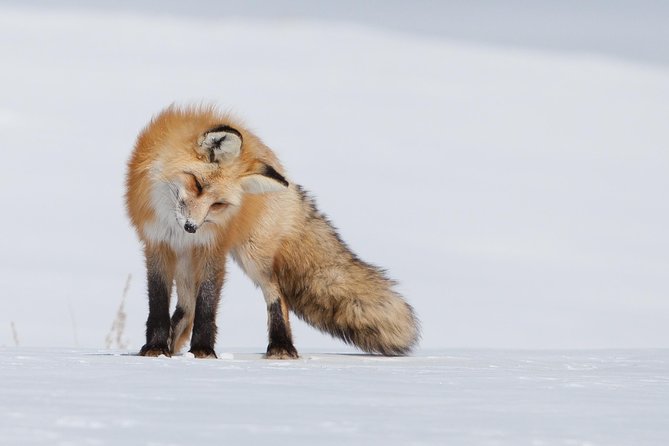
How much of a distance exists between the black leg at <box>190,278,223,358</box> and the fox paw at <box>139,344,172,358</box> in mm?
161

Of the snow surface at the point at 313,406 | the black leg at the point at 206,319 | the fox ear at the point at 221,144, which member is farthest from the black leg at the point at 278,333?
the snow surface at the point at 313,406

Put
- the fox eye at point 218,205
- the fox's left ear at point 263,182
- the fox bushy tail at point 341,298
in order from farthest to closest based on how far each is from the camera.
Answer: the fox bushy tail at point 341,298
the fox's left ear at point 263,182
the fox eye at point 218,205

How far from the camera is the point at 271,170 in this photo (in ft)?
22.3

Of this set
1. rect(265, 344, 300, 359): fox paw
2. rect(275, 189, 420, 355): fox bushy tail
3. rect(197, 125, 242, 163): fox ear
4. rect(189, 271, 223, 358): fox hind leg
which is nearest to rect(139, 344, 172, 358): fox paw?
rect(189, 271, 223, 358): fox hind leg

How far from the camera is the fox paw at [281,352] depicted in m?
7.05

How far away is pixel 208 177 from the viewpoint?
6555mm

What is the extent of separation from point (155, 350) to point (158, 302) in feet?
1.01

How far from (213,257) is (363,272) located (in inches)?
48.1

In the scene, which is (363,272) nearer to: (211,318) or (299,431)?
(211,318)

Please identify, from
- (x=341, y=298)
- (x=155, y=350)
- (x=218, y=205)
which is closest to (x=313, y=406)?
(x=218, y=205)

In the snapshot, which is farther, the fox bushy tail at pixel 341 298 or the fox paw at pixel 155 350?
the fox bushy tail at pixel 341 298

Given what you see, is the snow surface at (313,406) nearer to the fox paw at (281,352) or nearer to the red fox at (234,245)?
the red fox at (234,245)

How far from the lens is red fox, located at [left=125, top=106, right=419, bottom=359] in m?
6.59

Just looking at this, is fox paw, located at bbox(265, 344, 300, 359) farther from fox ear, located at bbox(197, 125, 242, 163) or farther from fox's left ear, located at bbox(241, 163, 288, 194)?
fox ear, located at bbox(197, 125, 242, 163)
